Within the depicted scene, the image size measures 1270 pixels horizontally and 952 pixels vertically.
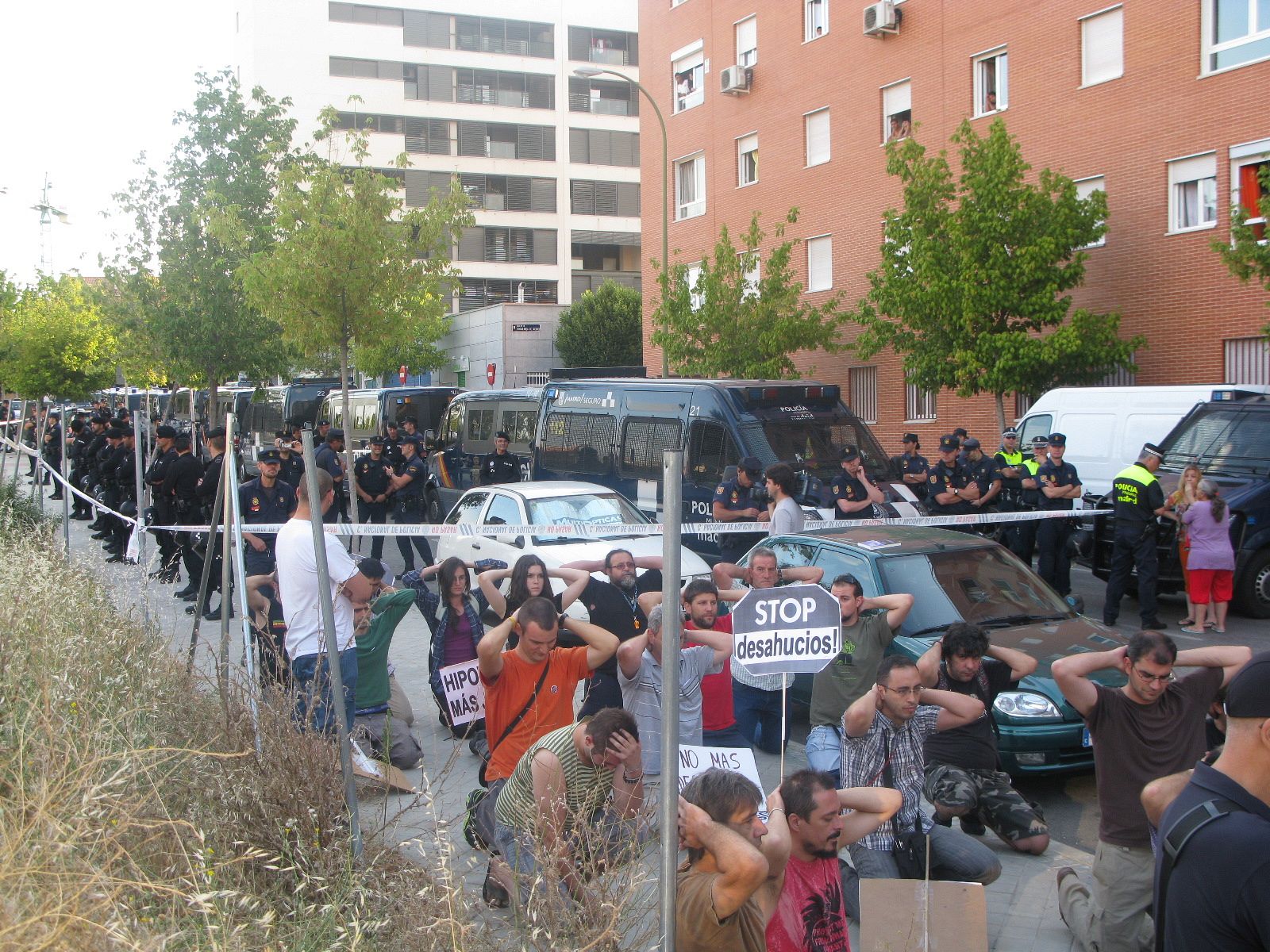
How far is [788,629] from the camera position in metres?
5.38

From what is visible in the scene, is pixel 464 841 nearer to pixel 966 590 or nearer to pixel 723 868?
pixel 723 868

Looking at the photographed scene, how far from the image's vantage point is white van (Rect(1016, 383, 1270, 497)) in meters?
14.2

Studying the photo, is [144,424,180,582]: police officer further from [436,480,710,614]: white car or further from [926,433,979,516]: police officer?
[926,433,979,516]: police officer

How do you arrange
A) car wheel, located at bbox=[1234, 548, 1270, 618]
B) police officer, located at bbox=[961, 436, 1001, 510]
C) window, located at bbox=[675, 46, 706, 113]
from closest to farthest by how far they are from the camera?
car wheel, located at bbox=[1234, 548, 1270, 618] → police officer, located at bbox=[961, 436, 1001, 510] → window, located at bbox=[675, 46, 706, 113]

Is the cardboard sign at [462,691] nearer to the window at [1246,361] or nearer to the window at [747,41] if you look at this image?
the window at [1246,361]

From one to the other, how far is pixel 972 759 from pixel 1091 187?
1964 cm

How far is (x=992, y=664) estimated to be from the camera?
6.34 m

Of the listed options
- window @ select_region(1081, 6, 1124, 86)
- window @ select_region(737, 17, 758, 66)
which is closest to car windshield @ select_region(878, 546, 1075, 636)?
window @ select_region(1081, 6, 1124, 86)

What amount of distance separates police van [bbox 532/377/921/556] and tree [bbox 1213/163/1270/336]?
22.6ft

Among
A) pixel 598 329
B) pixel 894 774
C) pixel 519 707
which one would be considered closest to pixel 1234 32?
pixel 894 774

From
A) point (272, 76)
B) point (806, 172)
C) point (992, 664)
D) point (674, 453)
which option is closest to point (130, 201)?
point (806, 172)

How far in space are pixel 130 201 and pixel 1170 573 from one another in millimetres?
22032

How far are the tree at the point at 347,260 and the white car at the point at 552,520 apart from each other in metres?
4.86

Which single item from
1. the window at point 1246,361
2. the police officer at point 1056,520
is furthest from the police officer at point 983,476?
the window at point 1246,361
